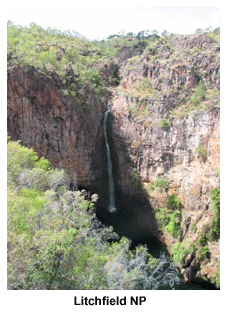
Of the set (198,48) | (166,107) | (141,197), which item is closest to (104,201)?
(141,197)

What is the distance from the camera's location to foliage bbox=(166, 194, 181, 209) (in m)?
19.3

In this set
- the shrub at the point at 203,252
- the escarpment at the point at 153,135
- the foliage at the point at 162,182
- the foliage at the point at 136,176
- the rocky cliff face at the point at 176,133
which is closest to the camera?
the shrub at the point at 203,252

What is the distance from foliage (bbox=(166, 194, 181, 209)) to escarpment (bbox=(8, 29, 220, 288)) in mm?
112

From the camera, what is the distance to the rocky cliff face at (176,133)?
53.8 ft

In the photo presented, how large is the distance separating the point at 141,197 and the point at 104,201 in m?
4.56

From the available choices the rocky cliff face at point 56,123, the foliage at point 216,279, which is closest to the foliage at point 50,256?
the foliage at point 216,279

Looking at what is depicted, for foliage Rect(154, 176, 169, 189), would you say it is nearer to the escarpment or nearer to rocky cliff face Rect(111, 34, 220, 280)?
the escarpment

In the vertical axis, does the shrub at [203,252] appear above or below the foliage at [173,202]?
below

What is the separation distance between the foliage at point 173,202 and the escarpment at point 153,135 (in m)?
0.11

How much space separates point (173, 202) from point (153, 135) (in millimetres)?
6857

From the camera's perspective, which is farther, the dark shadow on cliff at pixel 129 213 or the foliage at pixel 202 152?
the dark shadow on cliff at pixel 129 213

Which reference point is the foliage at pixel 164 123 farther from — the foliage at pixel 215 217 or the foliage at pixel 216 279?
the foliage at pixel 216 279

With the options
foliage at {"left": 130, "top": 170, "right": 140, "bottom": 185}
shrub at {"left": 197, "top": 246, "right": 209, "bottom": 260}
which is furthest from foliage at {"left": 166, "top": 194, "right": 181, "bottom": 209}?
shrub at {"left": 197, "top": 246, "right": 209, "bottom": 260}

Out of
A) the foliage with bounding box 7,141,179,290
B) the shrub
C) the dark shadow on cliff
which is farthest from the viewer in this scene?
the dark shadow on cliff
